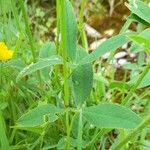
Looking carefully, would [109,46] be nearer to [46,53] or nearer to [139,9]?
[139,9]

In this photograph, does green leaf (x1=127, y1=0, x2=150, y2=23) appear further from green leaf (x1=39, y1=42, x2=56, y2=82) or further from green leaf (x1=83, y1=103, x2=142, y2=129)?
green leaf (x1=39, y1=42, x2=56, y2=82)

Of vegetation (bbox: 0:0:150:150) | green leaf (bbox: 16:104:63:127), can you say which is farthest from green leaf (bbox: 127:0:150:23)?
green leaf (bbox: 16:104:63:127)

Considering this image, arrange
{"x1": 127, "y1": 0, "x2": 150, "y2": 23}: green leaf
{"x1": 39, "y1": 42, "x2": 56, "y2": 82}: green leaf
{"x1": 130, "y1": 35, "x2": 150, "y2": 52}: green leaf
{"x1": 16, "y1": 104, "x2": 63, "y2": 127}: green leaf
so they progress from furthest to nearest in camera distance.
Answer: {"x1": 39, "y1": 42, "x2": 56, "y2": 82}: green leaf < {"x1": 16, "y1": 104, "x2": 63, "y2": 127}: green leaf < {"x1": 127, "y1": 0, "x2": 150, "y2": 23}: green leaf < {"x1": 130, "y1": 35, "x2": 150, "y2": 52}: green leaf

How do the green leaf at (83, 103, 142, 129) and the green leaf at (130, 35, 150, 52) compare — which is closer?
the green leaf at (130, 35, 150, 52)

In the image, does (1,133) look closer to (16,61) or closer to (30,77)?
(16,61)

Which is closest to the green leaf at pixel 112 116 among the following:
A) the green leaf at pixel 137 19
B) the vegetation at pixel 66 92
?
the vegetation at pixel 66 92

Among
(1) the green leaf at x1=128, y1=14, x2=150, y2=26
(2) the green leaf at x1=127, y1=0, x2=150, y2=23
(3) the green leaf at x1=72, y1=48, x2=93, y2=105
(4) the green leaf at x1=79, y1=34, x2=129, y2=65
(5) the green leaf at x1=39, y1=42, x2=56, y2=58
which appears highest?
(2) the green leaf at x1=127, y1=0, x2=150, y2=23

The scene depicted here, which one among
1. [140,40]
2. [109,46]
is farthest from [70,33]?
[140,40]

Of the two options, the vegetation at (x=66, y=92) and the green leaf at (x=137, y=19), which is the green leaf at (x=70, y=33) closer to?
the vegetation at (x=66, y=92)
